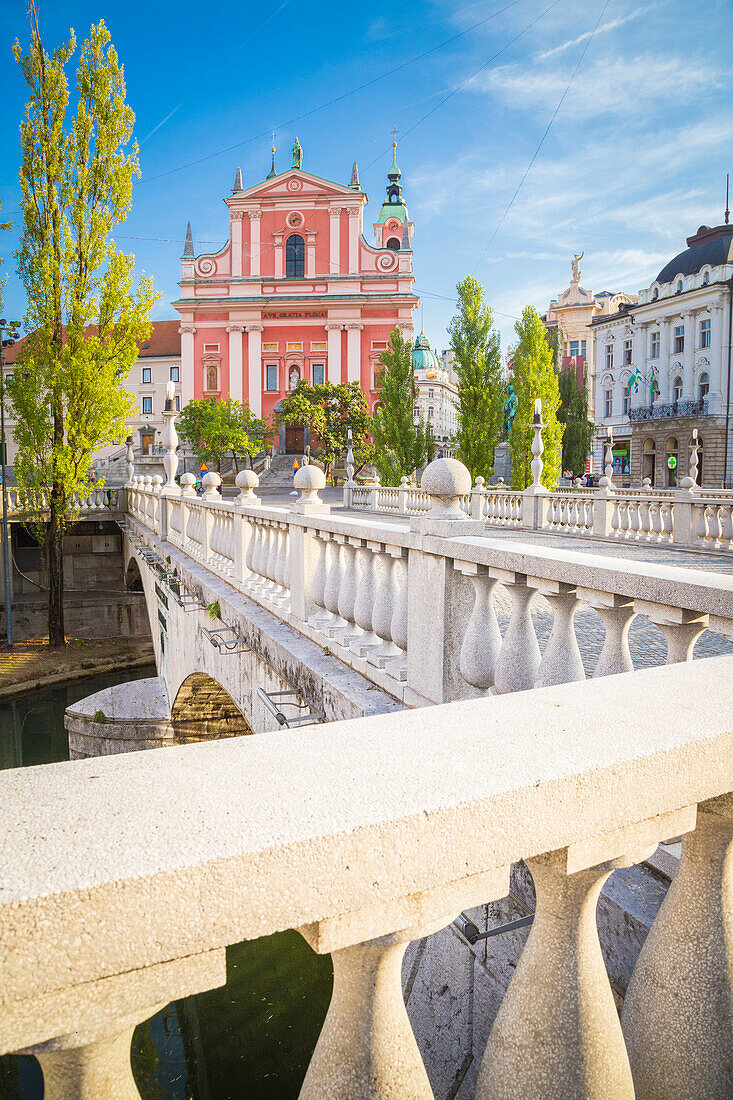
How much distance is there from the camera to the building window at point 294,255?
5078 cm

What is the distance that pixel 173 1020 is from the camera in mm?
6922

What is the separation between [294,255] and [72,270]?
36.2m

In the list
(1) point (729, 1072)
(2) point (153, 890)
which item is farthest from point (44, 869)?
(1) point (729, 1072)

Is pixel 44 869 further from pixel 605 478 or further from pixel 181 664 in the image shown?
pixel 605 478

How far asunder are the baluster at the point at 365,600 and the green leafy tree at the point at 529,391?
23050 mm

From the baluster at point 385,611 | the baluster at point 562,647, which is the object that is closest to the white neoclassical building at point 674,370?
the baluster at point 385,611

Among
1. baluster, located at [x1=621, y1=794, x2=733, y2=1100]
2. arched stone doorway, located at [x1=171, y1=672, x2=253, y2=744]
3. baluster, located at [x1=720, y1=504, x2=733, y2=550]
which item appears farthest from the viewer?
baluster, located at [x1=720, y1=504, x2=733, y2=550]

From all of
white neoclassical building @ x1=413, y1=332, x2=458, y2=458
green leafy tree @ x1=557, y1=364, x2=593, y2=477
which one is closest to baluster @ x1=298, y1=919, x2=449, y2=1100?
green leafy tree @ x1=557, y1=364, x2=593, y2=477

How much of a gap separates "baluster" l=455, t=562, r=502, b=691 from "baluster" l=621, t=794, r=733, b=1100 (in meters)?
1.40

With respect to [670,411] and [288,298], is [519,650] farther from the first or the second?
[288,298]

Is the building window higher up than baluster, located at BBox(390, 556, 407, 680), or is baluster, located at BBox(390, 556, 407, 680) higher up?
the building window

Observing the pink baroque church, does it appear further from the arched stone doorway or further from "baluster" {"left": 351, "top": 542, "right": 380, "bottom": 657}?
"baluster" {"left": 351, "top": 542, "right": 380, "bottom": 657}

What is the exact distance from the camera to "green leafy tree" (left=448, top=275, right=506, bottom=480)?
90.1 ft

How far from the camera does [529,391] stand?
26875 millimetres
